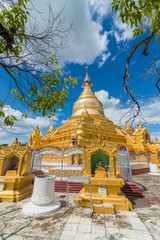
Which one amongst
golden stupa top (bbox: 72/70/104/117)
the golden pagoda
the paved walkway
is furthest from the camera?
golden stupa top (bbox: 72/70/104/117)

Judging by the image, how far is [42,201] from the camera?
4.47 meters

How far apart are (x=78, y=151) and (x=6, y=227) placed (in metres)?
5.68

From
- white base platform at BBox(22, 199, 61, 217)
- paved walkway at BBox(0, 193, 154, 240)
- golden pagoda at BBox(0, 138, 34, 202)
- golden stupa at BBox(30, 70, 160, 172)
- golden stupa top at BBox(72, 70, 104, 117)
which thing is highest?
golden stupa top at BBox(72, 70, 104, 117)

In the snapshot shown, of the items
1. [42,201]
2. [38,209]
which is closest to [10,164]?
[42,201]

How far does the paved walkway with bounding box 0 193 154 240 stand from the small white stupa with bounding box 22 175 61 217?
0.69ft

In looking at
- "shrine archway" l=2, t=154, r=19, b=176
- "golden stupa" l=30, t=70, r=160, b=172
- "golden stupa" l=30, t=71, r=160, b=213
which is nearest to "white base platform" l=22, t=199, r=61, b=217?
"golden stupa" l=30, t=71, r=160, b=213

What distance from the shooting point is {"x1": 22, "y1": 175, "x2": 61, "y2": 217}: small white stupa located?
13.6ft

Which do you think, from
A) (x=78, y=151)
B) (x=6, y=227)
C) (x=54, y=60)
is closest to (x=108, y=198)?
(x=6, y=227)

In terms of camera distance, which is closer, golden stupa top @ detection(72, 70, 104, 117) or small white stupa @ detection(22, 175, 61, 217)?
small white stupa @ detection(22, 175, 61, 217)

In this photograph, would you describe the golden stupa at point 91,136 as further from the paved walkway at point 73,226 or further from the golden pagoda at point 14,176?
the paved walkway at point 73,226

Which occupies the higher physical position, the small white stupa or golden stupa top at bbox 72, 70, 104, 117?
golden stupa top at bbox 72, 70, 104, 117

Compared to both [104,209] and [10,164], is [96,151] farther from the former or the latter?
[10,164]

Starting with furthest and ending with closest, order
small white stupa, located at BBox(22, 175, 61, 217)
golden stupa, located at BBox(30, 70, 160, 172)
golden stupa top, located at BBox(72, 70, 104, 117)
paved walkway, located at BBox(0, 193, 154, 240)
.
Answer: golden stupa top, located at BBox(72, 70, 104, 117) → golden stupa, located at BBox(30, 70, 160, 172) → small white stupa, located at BBox(22, 175, 61, 217) → paved walkway, located at BBox(0, 193, 154, 240)

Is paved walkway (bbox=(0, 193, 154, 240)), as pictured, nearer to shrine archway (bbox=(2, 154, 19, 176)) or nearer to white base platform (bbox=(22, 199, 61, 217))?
white base platform (bbox=(22, 199, 61, 217))
